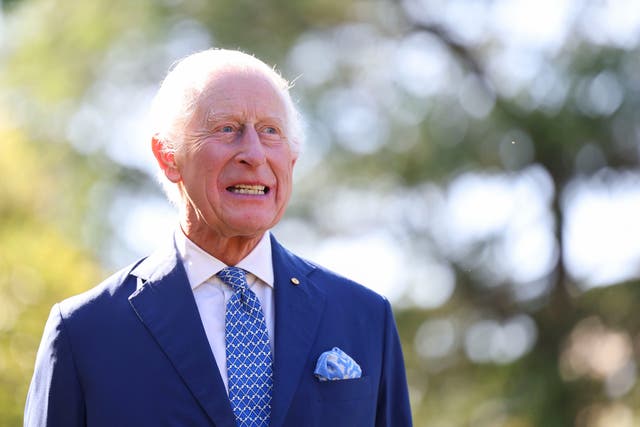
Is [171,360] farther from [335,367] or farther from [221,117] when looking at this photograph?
[221,117]

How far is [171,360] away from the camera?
279 centimetres

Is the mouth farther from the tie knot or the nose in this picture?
→ the tie knot

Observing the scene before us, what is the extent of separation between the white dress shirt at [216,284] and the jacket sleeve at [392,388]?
320 millimetres

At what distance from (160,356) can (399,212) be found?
231 inches

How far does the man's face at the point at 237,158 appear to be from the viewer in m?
2.84


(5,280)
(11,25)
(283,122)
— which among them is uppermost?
(11,25)

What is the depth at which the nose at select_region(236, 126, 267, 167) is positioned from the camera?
2.83 m

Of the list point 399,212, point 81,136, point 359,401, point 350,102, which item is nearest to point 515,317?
point 399,212

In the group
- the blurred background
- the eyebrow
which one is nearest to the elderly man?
the eyebrow

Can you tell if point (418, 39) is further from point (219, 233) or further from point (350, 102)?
point (219, 233)

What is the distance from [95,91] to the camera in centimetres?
962

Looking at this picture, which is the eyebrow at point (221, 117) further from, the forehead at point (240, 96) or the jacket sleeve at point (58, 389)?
the jacket sleeve at point (58, 389)

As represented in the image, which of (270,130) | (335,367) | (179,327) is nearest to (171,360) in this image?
(179,327)

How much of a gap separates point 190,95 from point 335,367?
74 cm
